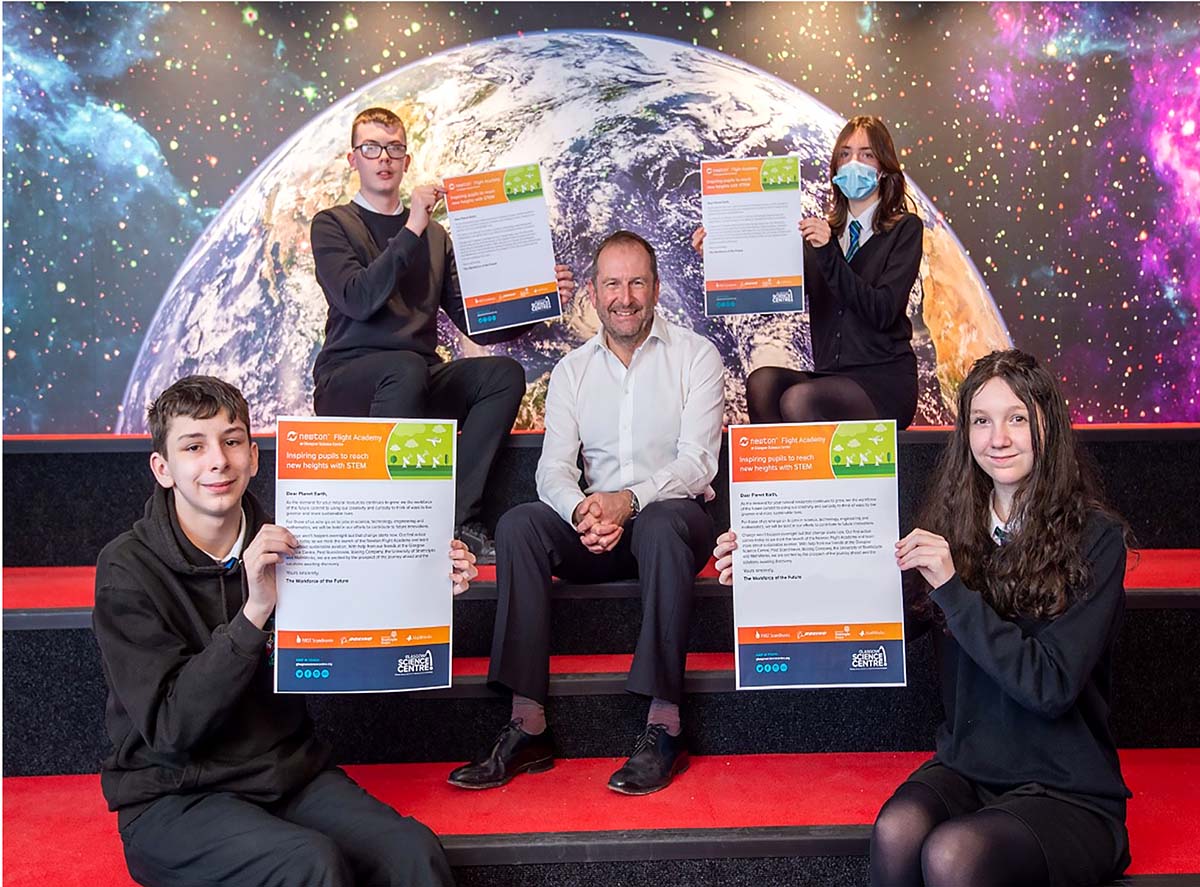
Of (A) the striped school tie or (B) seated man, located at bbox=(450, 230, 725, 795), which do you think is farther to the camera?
(A) the striped school tie

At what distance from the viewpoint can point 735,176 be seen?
8.64ft

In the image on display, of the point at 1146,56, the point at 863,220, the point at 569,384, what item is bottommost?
the point at 569,384

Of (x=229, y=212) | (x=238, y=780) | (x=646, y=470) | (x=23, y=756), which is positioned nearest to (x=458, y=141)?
(x=229, y=212)

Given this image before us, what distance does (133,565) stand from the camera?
5.49ft

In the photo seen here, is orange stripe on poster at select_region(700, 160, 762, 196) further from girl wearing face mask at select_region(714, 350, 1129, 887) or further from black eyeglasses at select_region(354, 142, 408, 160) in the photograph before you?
girl wearing face mask at select_region(714, 350, 1129, 887)

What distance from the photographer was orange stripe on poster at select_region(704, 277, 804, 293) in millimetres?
2666

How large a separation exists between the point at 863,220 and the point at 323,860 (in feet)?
7.41

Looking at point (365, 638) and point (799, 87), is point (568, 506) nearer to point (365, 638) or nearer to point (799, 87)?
point (365, 638)

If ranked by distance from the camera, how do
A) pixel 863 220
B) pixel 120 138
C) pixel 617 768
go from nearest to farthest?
pixel 617 768, pixel 863 220, pixel 120 138

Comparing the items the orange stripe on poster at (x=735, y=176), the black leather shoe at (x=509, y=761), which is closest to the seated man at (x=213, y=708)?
the black leather shoe at (x=509, y=761)

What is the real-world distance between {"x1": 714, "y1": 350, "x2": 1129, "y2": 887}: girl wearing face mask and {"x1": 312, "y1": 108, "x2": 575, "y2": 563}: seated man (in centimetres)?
111

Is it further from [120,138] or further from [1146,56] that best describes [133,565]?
[1146,56]

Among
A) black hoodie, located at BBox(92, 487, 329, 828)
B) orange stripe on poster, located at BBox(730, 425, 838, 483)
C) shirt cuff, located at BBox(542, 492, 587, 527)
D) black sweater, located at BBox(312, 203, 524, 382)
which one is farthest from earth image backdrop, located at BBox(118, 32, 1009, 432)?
black hoodie, located at BBox(92, 487, 329, 828)

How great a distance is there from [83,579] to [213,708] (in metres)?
1.26
